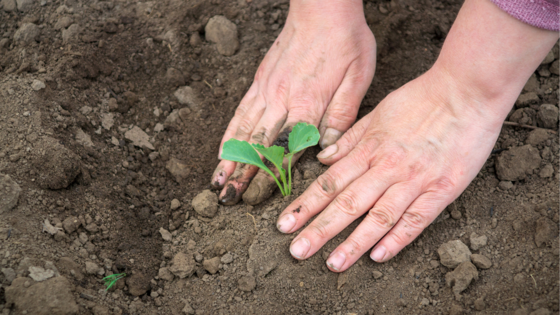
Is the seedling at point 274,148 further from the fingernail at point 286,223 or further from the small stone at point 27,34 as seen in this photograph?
the small stone at point 27,34

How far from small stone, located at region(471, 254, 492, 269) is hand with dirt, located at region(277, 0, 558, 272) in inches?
8.9

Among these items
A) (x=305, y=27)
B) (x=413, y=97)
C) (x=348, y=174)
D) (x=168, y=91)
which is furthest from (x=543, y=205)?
(x=168, y=91)

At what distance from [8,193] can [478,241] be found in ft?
6.51

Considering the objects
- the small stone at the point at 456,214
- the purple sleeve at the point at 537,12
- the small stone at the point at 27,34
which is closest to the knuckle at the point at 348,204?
the small stone at the point at 456,214

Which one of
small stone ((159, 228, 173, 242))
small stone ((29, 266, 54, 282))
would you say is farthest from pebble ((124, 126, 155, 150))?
small stone ((29, 266, 54, 282))

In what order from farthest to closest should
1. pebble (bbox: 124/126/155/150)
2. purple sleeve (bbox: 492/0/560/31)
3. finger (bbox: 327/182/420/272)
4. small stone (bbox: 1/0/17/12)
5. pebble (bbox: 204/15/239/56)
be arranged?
pebble (bbox: 204/15/239/56) < small stone (bbox: 1/0/17/12) < pebble (bbox: 124/126/155/150) < finger (bbox: 327/182/420/272) < purple sleeve (bbox: 492/0/560/31)

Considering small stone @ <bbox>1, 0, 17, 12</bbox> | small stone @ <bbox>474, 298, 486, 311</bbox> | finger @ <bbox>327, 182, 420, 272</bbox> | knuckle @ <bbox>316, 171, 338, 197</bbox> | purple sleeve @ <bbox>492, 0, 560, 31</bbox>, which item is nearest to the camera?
purple sleeve @ <bbox>492, 0, 560, 31</bbox>

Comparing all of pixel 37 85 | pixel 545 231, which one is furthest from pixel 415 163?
pixel 37 85

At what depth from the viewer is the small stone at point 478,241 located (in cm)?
162

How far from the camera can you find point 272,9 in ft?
8.47

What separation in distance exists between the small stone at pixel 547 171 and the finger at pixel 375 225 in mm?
651

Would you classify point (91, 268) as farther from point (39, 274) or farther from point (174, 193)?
point (174, 193)

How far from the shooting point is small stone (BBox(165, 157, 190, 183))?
79.5 inches

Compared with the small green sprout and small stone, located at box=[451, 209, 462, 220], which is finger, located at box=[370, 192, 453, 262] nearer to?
small stone, located at box=[451, 209, 462, 220]
